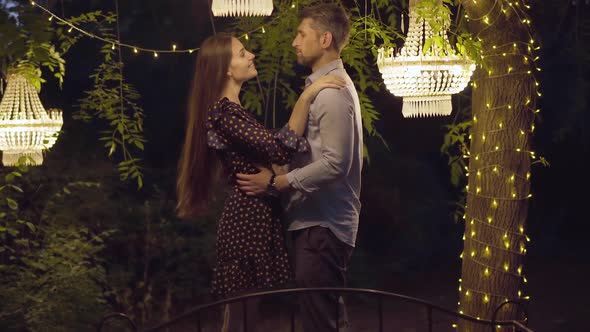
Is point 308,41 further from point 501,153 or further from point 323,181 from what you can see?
point 501,153

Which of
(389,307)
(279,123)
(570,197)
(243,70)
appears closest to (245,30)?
(243,70)

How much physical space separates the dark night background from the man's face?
4.38m

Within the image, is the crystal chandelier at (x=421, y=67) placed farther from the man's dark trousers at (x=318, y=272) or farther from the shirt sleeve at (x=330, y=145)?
the man's dark trousers at (x=318, y=272)

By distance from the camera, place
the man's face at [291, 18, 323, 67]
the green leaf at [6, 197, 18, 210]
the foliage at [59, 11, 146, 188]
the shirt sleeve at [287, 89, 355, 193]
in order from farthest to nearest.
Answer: the green leaf at [6, 197, 18, 210], the foliage at [59, 11, 146, 188], the man's face at [291, 18, 323, 67], the shirt sleeve at [287, 89, 355, 193]

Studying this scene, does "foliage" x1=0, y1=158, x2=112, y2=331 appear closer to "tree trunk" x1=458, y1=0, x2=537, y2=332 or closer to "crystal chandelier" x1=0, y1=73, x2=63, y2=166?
"crystal chandelier" x1=0, y1=73, x2=63, y2=166

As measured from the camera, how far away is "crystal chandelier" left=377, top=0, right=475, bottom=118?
16.3 ft

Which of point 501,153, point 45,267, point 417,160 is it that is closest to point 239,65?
point 501,153

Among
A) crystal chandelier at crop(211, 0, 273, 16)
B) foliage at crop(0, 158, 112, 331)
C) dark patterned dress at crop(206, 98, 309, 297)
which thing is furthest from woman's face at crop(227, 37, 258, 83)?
foliage at crop(0, 158, 112, 331)

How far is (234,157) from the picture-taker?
378cm

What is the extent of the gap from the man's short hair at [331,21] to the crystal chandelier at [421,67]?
1189 mm

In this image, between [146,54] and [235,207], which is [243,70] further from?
[146,54]

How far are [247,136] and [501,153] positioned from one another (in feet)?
5.97

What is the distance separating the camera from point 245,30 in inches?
239

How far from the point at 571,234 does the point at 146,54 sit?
254 inches
